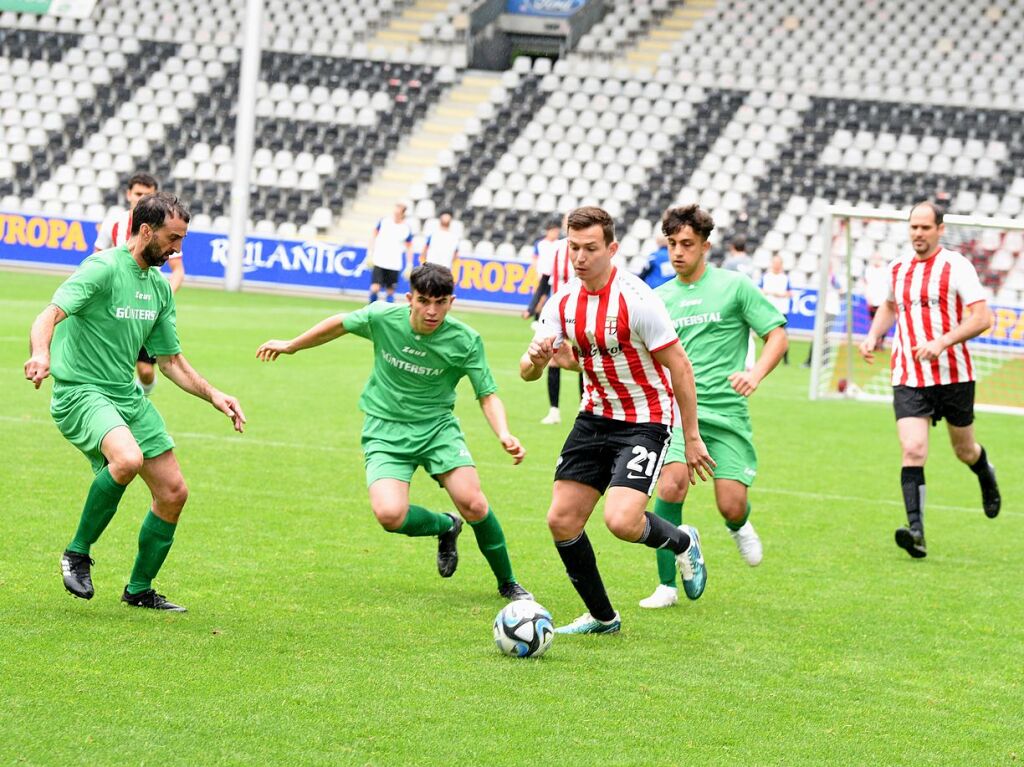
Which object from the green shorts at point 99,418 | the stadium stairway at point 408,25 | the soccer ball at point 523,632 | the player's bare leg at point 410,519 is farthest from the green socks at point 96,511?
the stadium stairway at point 408,25

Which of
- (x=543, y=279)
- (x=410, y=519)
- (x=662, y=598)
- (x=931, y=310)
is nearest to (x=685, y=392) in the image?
(x=662, y=598)

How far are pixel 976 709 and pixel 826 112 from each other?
1056 inches

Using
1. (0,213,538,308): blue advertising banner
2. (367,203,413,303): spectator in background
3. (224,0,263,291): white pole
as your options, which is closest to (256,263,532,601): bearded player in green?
(367,203,413,303): spectator in background

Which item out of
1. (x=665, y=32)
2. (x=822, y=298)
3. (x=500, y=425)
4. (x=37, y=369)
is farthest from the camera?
(x=665, y=32)

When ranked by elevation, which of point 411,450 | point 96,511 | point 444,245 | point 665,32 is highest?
point 665,32

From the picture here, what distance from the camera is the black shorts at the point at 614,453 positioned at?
239 inches

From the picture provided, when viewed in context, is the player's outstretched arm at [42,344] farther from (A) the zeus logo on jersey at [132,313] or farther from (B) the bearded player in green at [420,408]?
(B) the bearded player in green at [420,408]

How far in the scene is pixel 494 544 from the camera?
679cm

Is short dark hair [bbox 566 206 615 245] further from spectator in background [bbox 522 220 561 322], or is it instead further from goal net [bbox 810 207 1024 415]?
spectator in background [bbox 522 220 561 322]

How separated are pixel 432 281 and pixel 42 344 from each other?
1.73m

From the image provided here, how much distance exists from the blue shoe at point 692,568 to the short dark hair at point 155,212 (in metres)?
2.56

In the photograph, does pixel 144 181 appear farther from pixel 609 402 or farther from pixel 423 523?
pixel 609 402

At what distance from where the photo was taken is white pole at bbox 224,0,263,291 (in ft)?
85.4

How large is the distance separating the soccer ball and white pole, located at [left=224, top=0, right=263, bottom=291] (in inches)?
851
